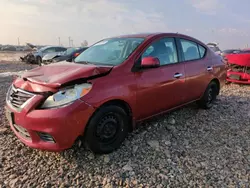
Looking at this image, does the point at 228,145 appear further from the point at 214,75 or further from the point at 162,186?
the point at 214,75

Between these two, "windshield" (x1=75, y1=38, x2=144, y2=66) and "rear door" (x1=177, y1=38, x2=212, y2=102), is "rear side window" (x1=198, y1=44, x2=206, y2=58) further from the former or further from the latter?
"windshield" (x1=75, y1=38, x2=144, y2=66)

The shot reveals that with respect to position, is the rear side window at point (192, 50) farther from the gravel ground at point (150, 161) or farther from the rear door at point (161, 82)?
the gravel ground at point (150, 161)

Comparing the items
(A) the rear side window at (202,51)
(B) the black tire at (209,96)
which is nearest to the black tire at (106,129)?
(B) the black tire at (209,96)

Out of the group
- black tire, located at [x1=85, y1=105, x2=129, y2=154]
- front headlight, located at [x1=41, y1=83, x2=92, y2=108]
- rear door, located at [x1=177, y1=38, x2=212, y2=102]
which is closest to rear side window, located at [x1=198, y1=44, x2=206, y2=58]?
rear door, located at [x1=177, y1=38, x2=212, y2=102]

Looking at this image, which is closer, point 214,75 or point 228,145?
point 228,145

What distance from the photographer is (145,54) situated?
339 centimetres

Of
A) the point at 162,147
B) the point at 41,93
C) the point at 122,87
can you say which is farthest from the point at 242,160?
the point at 41,93

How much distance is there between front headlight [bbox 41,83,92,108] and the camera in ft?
8.43

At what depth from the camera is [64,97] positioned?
2.59m

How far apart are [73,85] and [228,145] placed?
246cm

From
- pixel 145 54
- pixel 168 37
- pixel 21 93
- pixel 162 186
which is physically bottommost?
pixel 162 186

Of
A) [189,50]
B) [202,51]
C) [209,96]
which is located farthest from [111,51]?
[209,96]

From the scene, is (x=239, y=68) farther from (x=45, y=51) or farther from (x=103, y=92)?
(x=45, y=51)

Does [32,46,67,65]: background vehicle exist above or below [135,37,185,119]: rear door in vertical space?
above
